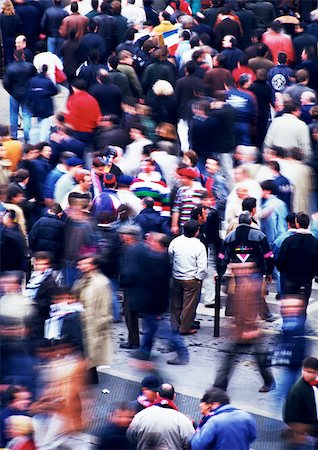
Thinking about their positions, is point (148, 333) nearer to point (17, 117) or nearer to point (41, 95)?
point (41, 95)

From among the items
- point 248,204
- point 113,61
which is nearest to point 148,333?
point 248,204

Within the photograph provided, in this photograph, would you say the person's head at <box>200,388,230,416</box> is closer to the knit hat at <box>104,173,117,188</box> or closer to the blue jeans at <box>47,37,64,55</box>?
the knit hat at <box>104,173,117,188</box>

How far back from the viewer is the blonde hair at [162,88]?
1845 centimetres

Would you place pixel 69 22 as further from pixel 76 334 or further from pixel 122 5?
pixel 76 334

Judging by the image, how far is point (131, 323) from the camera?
14188 mm

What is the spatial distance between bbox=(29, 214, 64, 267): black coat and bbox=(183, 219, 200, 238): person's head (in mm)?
1467

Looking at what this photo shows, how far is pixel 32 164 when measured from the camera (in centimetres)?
1638

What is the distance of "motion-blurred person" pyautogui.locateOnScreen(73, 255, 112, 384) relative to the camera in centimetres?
1268

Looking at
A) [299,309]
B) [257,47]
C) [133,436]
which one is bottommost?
[133,436]

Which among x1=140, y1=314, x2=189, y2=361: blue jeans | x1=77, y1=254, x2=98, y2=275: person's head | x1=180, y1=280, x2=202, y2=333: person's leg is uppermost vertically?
x1=77, y1=254, x2=98, y2=275: person's head

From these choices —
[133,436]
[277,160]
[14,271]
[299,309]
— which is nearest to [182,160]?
[277,160]

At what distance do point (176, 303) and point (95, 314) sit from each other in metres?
2.11

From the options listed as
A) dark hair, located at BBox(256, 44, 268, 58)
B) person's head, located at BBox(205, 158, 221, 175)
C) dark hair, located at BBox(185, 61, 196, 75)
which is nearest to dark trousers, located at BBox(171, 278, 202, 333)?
person's head, located at BBox(205, 158, 221, 175)

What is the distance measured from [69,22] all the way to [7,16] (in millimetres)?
1111
